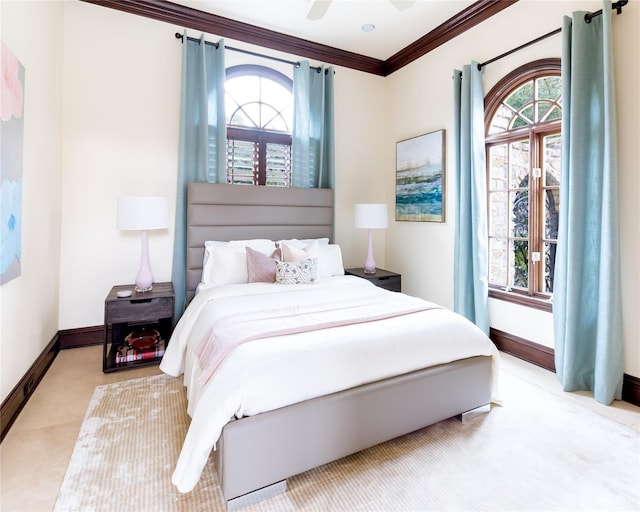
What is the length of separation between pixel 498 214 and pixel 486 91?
1174 mm

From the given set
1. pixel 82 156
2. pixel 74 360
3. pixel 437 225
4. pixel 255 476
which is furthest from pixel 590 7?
pixel 74 360

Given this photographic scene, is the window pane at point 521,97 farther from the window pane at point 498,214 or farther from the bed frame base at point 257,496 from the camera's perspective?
the bed frame base at point 257,496

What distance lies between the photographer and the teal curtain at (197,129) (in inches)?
135

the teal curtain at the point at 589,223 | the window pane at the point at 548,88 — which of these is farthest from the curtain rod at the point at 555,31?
the window pane at the point at 548,88

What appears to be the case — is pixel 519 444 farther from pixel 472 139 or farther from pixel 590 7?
pixel 590 7

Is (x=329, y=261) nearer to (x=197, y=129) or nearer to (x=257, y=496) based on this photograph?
(x=197, y=129)

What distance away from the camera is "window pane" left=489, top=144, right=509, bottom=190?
335cm

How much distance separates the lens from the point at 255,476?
1513mm

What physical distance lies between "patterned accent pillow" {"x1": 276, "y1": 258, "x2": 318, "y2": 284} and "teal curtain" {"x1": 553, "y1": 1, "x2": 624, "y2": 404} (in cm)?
192

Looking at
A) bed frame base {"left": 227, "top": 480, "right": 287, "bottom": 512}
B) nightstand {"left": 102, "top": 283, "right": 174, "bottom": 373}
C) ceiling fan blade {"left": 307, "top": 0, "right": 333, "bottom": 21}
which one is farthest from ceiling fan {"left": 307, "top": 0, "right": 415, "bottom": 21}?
bed frame base {"left": 227, "top": 480, "right": 287, "bottom": 512}

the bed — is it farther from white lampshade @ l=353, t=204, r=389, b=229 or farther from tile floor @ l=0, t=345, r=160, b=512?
white lampshade @ l=353, t=204, r=389, b=229

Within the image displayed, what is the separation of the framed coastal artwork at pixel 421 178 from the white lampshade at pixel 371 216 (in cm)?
47

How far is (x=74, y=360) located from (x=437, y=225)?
12.3ft

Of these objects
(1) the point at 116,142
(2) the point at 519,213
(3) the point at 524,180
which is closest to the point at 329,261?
(2) the point at 519,213
